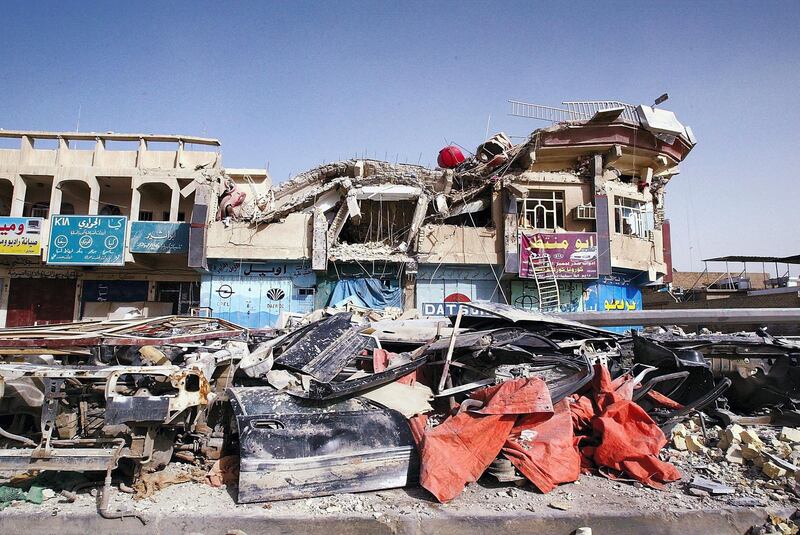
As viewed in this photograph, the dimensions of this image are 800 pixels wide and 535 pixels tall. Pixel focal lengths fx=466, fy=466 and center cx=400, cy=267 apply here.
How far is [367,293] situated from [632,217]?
10.3 meters

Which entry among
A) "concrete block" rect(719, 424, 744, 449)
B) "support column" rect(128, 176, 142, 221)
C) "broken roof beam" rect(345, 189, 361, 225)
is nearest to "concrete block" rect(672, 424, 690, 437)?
"concrete block" rect(719, 424, 744, 449)

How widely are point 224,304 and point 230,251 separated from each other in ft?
6.27

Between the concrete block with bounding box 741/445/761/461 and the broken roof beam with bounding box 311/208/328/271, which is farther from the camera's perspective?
the broken roof beam with bounding box 311/208/328/271

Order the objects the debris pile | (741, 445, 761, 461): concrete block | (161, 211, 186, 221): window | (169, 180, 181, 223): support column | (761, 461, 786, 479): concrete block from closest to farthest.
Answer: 1. the debris pile
2. (761, 461, 786, 479): concrete block
3. (741, 445, 761, 461): concrete block
4. (169, 180, 181, 223): support column
5. (161, 211, 186, 221): window

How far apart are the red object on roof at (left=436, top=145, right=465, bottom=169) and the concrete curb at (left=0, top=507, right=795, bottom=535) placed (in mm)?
16473

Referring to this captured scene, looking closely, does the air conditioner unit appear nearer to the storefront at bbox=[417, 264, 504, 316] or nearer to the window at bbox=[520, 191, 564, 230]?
the window at bbox=[520, 191, 564, 230]

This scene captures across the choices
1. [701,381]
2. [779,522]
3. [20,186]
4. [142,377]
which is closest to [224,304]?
[20,186]

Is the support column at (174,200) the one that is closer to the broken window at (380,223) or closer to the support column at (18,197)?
the support column at (18,197)

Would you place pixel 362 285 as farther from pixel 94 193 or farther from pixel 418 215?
pixel 94 193

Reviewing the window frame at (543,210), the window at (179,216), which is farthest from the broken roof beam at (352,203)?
the window at (179,216)

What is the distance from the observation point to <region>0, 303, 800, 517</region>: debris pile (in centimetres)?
350

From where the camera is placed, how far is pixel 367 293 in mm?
16344

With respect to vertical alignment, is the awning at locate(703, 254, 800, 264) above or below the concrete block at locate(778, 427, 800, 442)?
above

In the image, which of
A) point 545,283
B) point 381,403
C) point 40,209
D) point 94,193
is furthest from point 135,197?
point 381,403
